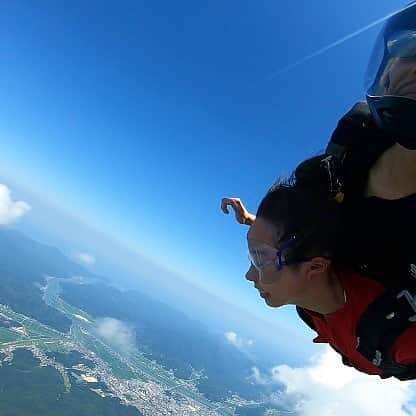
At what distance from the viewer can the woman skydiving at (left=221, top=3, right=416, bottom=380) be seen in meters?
A: 0.93

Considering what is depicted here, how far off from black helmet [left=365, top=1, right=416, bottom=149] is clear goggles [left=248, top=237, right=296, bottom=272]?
65cm

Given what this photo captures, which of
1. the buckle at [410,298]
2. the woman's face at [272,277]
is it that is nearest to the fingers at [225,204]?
the woman's face at [272,277]

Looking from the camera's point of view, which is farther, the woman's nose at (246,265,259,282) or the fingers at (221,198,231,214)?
the fingers at (221,198,231,214)

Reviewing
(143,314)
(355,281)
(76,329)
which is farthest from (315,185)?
(143,314)

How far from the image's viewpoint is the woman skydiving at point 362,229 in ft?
3.06

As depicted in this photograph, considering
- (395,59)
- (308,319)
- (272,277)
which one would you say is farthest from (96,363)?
(395,59)

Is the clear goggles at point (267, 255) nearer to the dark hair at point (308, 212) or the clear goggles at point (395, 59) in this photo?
the dark hair at point (308, 212)

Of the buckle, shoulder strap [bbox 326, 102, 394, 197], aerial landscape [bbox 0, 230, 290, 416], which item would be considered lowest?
aerial landscape [bbox 0, 230, 290, 416]

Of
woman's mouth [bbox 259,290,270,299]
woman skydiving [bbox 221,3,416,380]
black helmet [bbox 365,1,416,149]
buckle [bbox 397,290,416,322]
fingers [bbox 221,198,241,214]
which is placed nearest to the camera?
black helmet [bbox 365,1,416,149]

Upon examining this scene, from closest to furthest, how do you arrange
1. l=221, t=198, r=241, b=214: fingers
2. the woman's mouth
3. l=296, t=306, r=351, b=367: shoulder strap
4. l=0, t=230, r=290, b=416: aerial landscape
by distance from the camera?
the woman's mouth
l=296, t=306, r=351, b=367: shoulder strap
l=221, t=198, r=241, b=214: fingers
l=0, t=230, r=290, b=416: aerial landscape

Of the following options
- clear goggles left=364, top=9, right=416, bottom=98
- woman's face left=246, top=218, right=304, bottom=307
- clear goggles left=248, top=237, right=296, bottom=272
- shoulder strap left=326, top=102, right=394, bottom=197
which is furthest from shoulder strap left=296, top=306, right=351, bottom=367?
clear goggles left=364, top=9, right=416, bottom=98

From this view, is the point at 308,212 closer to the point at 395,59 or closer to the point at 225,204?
the point at 395,59

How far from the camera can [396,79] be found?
0.84 m

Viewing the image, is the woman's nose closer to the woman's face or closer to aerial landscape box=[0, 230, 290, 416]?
the woman's face
